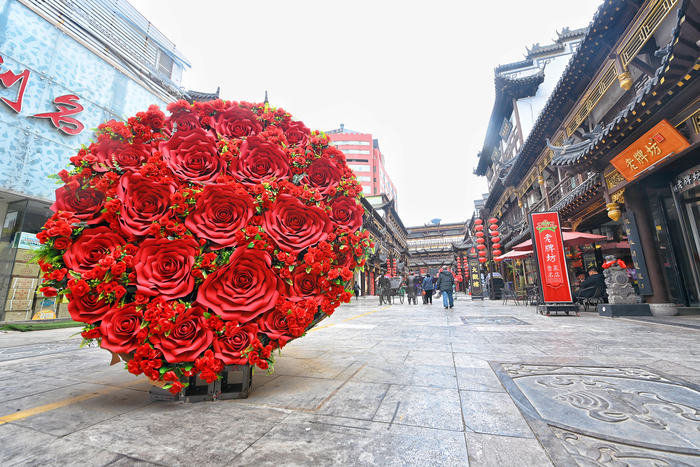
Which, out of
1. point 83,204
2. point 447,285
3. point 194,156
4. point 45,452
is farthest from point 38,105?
point 447,285

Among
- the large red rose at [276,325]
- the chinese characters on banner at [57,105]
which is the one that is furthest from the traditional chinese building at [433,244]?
the large red rose at [276,325]

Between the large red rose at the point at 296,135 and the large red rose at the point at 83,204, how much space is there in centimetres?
129

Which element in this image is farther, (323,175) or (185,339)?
(323,175)

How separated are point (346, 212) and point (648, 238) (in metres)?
8.39

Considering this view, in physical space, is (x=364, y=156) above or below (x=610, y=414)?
above

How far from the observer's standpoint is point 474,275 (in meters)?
19.6

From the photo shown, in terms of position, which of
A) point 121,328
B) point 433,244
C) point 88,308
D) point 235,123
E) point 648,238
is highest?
point 433,244

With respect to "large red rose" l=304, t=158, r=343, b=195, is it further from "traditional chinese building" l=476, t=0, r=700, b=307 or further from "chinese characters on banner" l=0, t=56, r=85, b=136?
"chinese characters on banner" l=0, t=56, r=85, b=136

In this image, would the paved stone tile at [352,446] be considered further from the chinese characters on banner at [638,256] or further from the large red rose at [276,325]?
the chinese characters on banner at [638,256]

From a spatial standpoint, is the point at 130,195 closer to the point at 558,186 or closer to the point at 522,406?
the point at 522,406

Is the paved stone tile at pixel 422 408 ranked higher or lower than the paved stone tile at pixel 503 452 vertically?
lower

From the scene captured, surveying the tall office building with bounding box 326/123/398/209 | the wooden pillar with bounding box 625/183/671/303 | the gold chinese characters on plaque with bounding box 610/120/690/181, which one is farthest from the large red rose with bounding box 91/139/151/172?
the tall office building with bounding box 326/123/398/209

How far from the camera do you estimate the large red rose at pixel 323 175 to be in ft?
7.29

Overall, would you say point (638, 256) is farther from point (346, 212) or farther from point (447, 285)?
point (346, 212)
